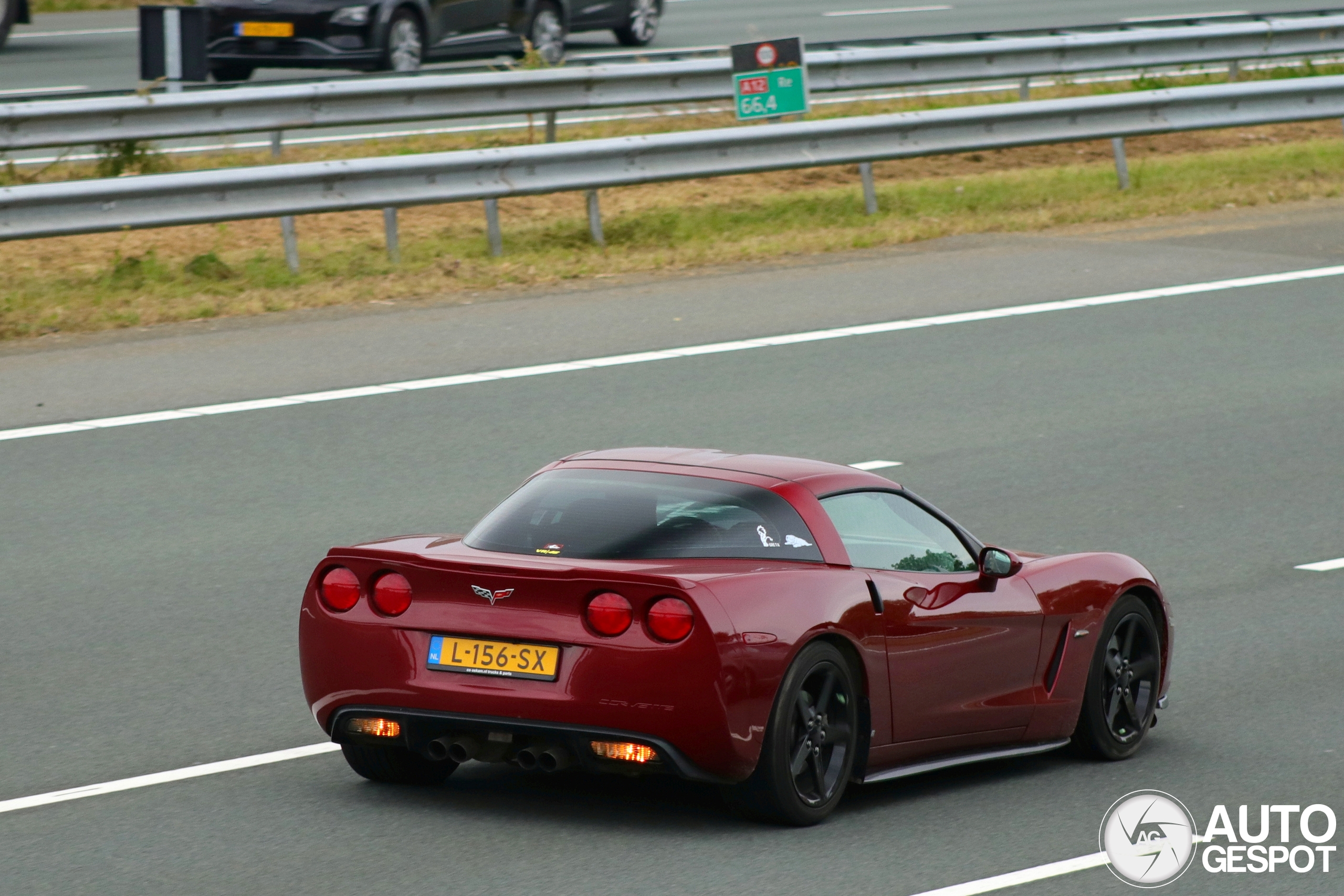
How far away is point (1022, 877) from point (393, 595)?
2.01m

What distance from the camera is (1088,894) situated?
5625 mm

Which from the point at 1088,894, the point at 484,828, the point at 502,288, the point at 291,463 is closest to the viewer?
the point at 1088,894

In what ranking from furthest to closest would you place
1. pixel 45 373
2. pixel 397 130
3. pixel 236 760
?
pixel 397 130 → pixel 45 373 → pixel 236 760

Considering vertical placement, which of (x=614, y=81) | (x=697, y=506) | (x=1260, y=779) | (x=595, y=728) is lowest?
(x=1260, y=779)

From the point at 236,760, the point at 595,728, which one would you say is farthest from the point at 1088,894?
the point at 236,760

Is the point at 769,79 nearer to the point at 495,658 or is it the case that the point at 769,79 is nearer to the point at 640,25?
the point at 640,25

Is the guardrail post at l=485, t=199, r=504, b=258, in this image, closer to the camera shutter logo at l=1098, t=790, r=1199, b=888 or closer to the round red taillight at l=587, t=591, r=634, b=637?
the camera shutter logo at l=1098, t=790, r=1199, b=888

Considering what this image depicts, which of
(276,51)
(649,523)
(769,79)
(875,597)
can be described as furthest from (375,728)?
(276,51)

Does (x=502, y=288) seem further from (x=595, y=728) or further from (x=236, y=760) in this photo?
(x=595, y=728)

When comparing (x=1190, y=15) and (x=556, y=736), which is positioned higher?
(x=1190, y=15)

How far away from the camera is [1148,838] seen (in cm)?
620

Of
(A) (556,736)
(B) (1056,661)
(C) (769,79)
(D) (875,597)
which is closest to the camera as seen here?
(A) (556,736)

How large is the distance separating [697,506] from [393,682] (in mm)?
1061

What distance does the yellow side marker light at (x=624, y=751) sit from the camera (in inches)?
229
